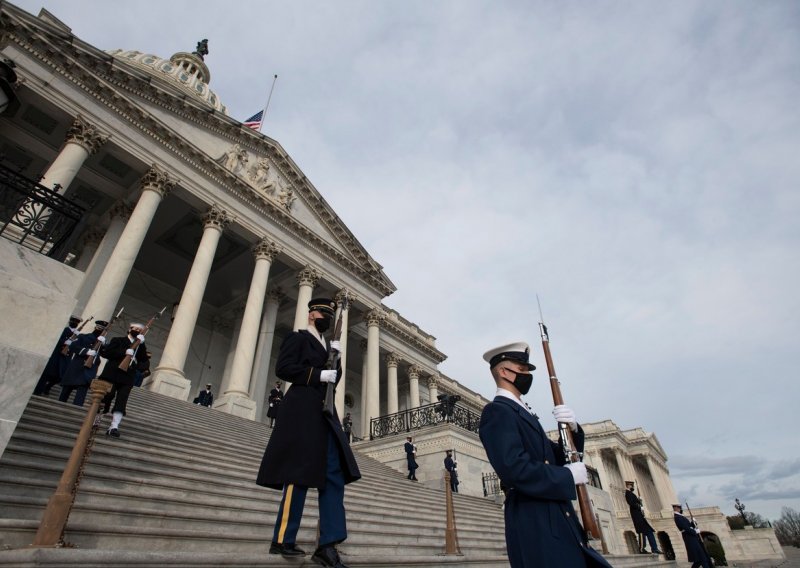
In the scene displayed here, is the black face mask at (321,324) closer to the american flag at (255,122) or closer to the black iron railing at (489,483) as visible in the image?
the black iron railing at (489,483)

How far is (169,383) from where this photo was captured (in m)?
14.0

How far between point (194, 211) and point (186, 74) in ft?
104

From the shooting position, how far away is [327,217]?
2367 cm

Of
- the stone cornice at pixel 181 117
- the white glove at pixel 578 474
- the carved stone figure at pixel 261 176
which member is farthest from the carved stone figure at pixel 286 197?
the white glove at pixel 578 474

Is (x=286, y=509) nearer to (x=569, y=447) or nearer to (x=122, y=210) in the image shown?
(x=569, y=447)

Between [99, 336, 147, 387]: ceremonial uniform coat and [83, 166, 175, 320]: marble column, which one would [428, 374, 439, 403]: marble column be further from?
[99, 336, 147, 387]: ceremonial uniform coat

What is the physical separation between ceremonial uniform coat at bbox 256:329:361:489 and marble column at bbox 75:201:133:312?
14.1 meters

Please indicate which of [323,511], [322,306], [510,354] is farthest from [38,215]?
[510,354]

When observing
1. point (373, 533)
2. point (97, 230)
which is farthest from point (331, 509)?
point (97, 230)

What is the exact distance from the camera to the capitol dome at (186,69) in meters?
37.2

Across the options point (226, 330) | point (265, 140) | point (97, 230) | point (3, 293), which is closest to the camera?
point (3, 293)

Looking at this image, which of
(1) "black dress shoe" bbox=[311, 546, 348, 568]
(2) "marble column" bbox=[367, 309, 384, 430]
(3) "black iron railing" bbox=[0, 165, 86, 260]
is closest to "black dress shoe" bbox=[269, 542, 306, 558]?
(1) "black dress shoe" bbox=[311, 546, 348, 568]

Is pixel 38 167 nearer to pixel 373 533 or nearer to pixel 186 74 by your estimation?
pixel 373 533

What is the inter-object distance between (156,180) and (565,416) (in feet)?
57.2
